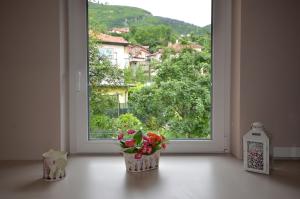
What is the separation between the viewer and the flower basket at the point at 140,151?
4.64ft

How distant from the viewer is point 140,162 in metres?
1.43

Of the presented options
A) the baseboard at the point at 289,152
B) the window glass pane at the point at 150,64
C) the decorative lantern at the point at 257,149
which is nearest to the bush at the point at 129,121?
the window glass pane at the point at 150,64

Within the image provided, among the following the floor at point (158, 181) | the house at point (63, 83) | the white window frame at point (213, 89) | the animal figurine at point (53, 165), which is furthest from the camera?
the white window frame at point (213, 89)

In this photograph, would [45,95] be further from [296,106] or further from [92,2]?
[296,106]

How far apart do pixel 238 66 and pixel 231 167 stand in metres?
0.47

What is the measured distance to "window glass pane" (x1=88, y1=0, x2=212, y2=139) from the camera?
1741mm

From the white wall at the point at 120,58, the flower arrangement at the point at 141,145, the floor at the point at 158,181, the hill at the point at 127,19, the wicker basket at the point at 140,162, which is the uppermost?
the hill at the point at 127,19

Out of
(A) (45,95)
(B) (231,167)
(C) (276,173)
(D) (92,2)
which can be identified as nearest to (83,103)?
(A) (45,95)

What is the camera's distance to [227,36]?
1.72m

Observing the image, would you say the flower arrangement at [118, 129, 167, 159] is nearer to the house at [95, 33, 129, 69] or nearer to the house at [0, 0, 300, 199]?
the house at [0, 0, 300, 199]

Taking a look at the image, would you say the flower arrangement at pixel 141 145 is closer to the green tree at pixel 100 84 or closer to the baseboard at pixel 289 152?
the green tree at pixel 100 84

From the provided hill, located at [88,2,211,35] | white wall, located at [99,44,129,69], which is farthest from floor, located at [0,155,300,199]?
hill, located at [88,2,211,35]

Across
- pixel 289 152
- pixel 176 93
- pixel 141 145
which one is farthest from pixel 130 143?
pixel 289 152

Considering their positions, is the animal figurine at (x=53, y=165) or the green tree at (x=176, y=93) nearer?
the animal figurine at (x=53, y=165)
